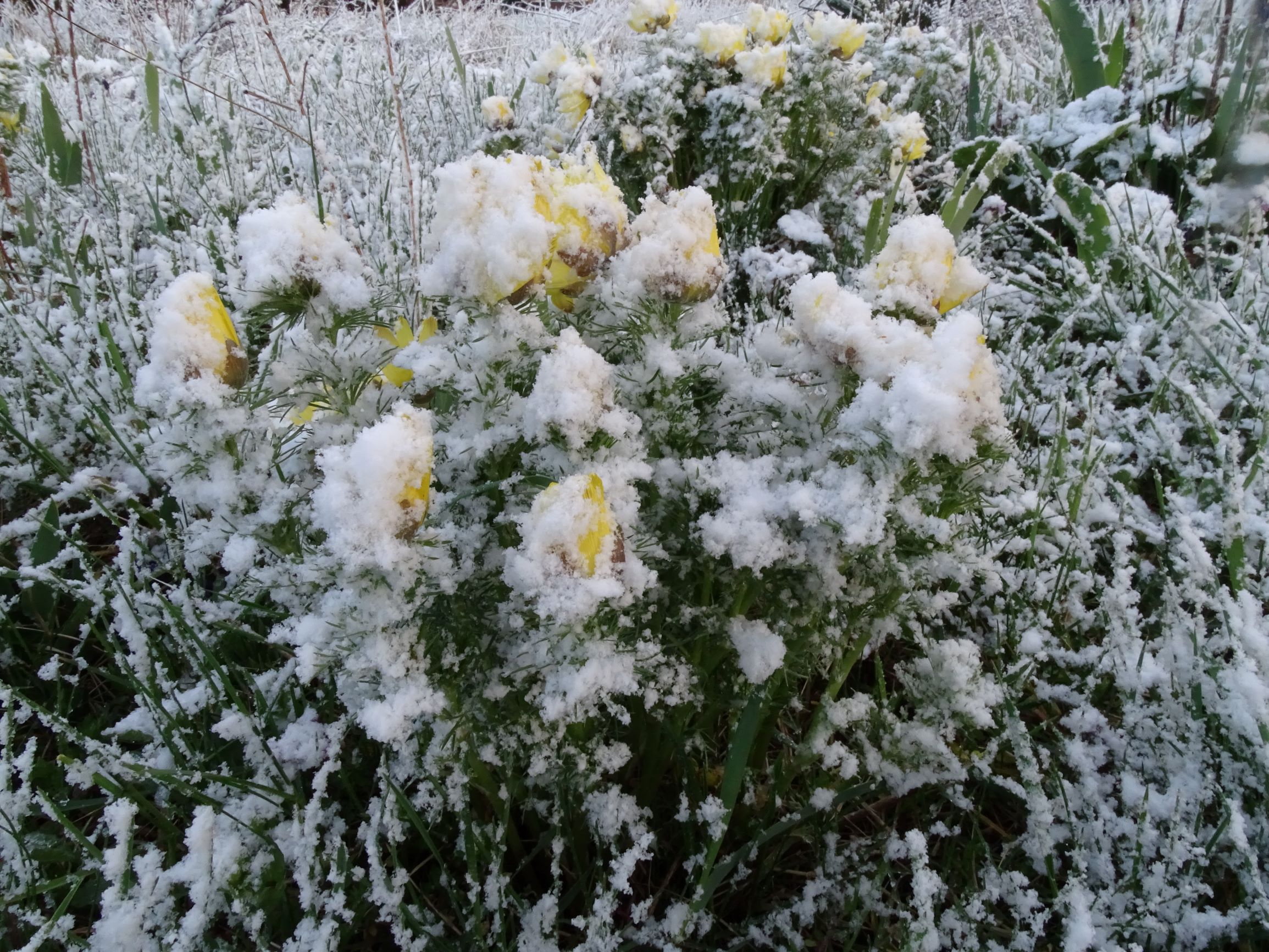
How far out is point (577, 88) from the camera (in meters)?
2.25

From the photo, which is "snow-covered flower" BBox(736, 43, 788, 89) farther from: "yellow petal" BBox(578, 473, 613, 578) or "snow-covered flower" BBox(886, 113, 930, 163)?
"yellow petal" BBox(578, 473, 613, 578)

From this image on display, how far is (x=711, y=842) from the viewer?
95 cm

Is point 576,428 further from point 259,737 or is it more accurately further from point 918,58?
point 918,58

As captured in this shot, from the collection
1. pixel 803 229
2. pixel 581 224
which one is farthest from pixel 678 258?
pixel 803 229

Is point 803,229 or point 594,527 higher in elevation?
point 594,527

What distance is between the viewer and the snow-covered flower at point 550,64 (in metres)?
2.38

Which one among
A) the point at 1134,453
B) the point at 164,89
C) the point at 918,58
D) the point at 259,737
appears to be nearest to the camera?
the point at 259,737

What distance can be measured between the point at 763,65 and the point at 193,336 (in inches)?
74.4

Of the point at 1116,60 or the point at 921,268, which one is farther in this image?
the point at 1116,60

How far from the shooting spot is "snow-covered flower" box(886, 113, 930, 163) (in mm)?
2312

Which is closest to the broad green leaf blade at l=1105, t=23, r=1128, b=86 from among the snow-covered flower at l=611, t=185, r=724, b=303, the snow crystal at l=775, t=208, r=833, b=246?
the snow crystal at l=775, t=208, r=833, b=246

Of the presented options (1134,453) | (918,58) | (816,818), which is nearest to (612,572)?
(816,818)

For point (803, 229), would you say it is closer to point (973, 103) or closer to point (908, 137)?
point (908, 137)

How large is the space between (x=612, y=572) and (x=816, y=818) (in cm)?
61
